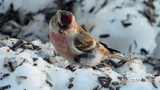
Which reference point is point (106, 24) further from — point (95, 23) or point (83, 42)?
point (83, 42)

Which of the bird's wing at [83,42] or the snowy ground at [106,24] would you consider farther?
the snowy ground at [106,24]

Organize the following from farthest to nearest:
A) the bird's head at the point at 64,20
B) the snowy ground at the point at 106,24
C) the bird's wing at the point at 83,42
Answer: the snowy ground at the point at 106,24, the bird's wing at the point at 83,42, the bird's head at the point at 64,20

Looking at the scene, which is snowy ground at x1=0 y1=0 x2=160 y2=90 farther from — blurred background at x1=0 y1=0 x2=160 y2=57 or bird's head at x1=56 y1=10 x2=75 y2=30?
bird's head at x1=56 y1=10 x2=75 y2=30

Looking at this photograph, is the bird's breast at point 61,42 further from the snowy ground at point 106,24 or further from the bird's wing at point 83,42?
the snowy ground at point 106,24

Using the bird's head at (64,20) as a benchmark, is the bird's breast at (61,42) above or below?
below

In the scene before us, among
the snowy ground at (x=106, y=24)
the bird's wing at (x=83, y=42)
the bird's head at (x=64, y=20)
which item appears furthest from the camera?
the snowy ground at (x=106, y=24)

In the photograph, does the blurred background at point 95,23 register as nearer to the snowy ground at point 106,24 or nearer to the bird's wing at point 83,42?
the snowy ground at point 106,24

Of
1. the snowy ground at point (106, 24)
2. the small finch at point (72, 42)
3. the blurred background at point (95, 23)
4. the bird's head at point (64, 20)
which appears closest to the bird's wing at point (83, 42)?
the small finch at point (72, 42)
